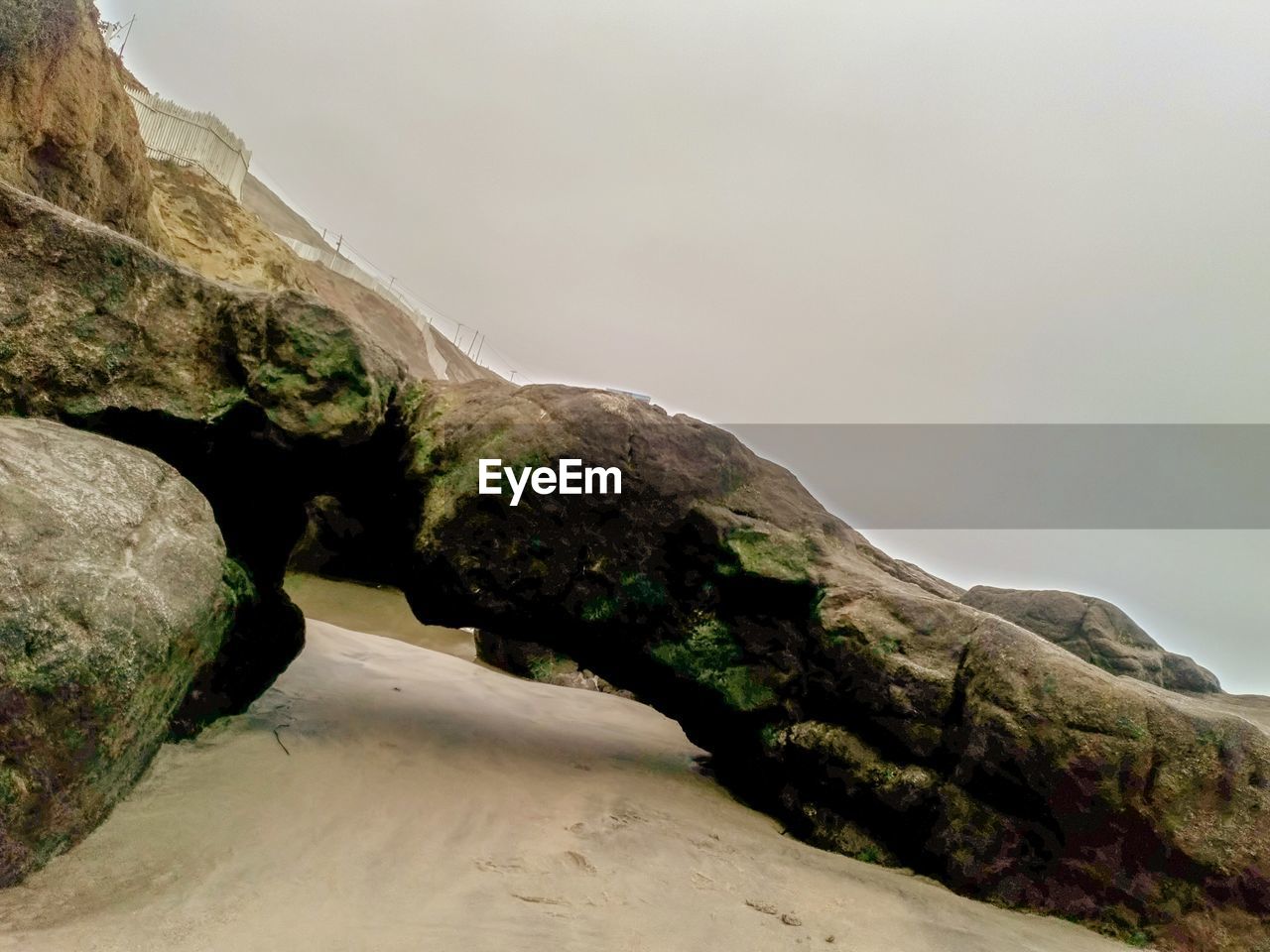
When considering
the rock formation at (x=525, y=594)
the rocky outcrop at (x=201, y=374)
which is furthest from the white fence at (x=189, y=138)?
the rocky outcrop at (x=201, y=374)

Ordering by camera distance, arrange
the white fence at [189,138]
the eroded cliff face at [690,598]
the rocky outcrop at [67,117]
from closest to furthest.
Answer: the eroded cliff face at [690,598]
the rocky outcrop at [67,117]
the white fence at [189,138]

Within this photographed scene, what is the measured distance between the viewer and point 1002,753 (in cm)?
425

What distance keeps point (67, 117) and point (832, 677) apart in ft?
25.2

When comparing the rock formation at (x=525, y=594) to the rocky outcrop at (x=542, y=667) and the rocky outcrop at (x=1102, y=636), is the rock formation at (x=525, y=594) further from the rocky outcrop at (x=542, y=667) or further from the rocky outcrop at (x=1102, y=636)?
the rocky outcrop at (x=1102, y=636)

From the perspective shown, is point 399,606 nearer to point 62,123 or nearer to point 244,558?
point 244,558

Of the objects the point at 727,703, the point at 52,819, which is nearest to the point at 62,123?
the point at 52,819

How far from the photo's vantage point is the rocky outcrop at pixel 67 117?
5094 millimetres

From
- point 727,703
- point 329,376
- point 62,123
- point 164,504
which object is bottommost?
point 727,703

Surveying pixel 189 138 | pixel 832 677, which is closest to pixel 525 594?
pixel 832 677

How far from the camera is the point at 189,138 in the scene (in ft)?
63.4

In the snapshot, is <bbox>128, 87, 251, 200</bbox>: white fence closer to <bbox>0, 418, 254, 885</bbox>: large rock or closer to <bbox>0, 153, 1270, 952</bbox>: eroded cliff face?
<bbox>0, 153, 1270, 952</bbox>: eroded cliff face

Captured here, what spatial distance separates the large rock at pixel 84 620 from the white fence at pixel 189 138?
1820cm

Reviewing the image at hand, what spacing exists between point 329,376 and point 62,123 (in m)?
3.53

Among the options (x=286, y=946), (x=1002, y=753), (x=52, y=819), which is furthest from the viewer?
(x=1002, y=753)
